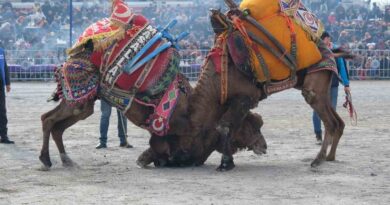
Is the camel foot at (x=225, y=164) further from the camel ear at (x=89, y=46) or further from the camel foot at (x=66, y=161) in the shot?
the camel ear at (x=89, y=46)

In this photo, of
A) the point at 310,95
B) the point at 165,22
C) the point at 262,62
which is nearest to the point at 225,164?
the point at 262,62

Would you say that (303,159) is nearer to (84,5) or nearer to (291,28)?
(291,28)

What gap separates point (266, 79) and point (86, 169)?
8.47 feet

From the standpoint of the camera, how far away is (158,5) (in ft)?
111

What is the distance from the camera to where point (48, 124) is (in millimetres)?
11383

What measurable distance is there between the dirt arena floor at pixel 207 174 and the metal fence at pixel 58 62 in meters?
11.6

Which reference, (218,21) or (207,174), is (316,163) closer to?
(207,174)

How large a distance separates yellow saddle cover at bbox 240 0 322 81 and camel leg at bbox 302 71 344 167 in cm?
24

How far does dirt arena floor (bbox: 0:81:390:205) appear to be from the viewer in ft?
29.5

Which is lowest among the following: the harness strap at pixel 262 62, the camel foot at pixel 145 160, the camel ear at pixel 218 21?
the camel foot at pixel 145 160

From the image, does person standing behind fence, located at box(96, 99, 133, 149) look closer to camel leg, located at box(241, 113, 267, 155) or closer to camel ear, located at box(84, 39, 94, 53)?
camel ear, located at box(84, 39, 94, 53)

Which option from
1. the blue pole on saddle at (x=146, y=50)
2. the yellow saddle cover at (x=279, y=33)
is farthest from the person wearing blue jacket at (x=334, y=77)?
the blue pole on saddle at (x=146, y=50)

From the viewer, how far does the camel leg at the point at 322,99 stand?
11508 millimetres

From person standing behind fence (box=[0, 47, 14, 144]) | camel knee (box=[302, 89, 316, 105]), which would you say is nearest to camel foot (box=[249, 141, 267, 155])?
camel knee (box=[302, 89, 316, 105])
